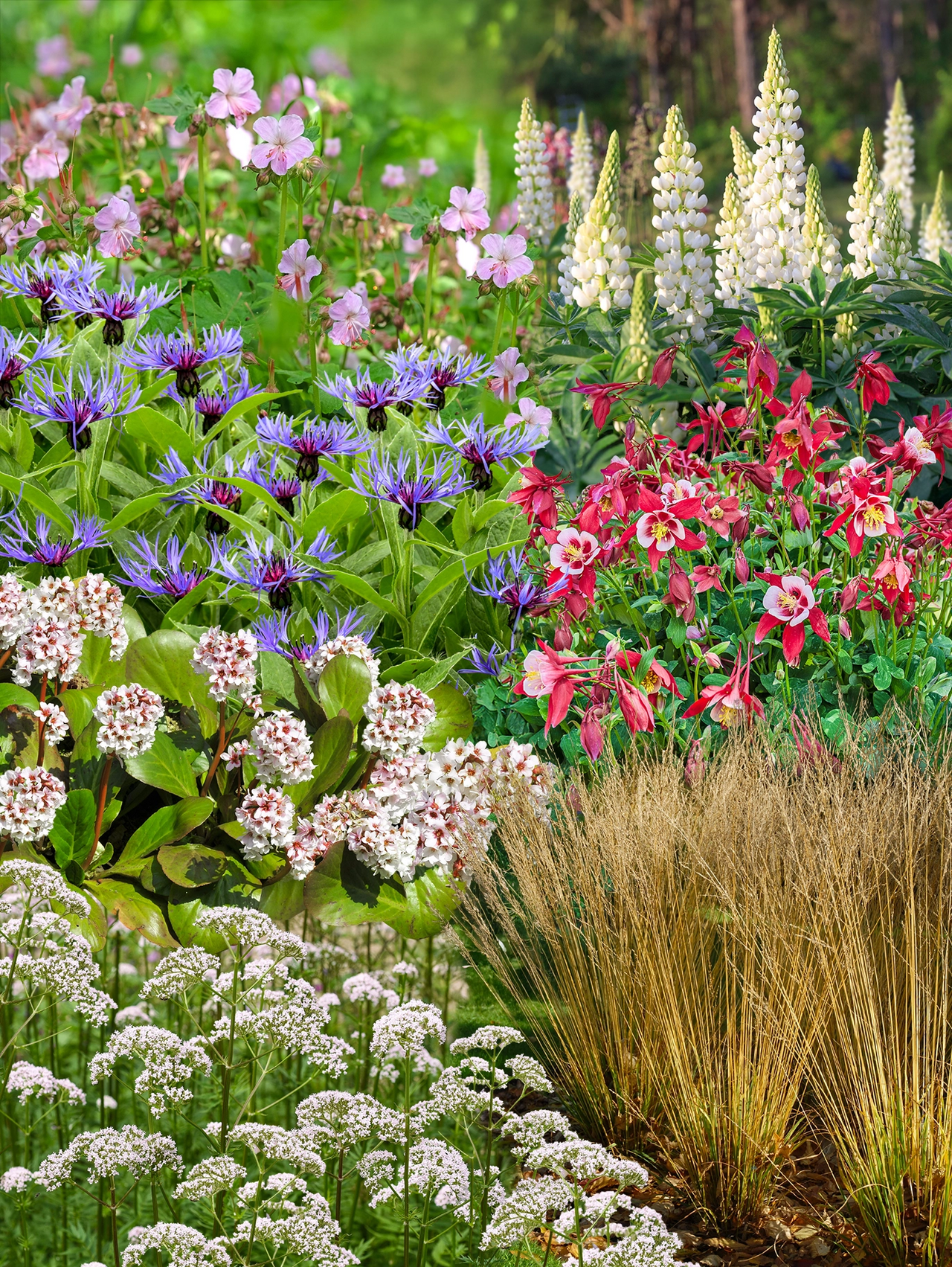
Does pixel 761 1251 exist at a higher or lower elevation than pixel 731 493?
lower

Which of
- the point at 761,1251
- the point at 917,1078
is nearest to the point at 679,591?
the point at 917,1078

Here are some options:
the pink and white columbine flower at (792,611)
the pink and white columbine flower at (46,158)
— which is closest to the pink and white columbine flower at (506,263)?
the pink and white columbine flower at (792,611)

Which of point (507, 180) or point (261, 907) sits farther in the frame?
point (507, 180)

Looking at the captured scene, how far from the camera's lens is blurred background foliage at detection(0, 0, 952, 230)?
6.70 m

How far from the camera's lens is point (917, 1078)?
1950 mm

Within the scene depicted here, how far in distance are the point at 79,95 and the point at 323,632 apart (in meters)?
2.41

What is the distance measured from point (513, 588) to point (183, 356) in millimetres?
937

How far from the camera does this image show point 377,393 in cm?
288

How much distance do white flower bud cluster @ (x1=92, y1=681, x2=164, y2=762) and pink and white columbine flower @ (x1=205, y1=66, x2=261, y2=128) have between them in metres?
1.83

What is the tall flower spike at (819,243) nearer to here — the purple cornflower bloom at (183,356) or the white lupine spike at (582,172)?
the white lupine spike at (582,172)

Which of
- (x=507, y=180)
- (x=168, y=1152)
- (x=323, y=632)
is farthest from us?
(x=507, y=180)

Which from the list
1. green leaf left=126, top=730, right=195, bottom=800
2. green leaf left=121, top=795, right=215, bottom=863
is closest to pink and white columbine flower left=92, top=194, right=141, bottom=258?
green leaf left=126, top=730, right=195, bottom=800

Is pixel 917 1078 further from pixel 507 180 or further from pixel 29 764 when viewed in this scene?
pixel 507 180

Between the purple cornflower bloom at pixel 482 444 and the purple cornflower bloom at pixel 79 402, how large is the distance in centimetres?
72
